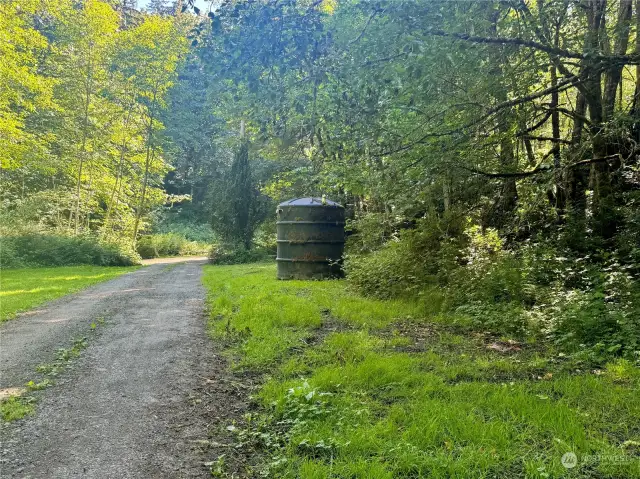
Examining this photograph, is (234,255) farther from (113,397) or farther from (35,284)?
(113,397)

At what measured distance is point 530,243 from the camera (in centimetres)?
678

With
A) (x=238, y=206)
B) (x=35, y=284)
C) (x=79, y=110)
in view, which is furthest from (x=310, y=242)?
(x=79, y=110)

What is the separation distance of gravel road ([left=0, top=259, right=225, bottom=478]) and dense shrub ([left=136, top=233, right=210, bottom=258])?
18.7 metres

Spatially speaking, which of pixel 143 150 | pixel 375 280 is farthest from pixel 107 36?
pixel 375 280

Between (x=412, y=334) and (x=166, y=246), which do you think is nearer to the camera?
(x=412, y=334)

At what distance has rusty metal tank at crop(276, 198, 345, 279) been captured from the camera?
1129 centimetres

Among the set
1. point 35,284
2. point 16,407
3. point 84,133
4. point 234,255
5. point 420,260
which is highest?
point 84,133

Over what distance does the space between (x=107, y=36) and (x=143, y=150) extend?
20.3 feet

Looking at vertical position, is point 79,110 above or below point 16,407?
above

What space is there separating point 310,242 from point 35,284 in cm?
686

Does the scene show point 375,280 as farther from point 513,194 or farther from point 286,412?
point 286,412

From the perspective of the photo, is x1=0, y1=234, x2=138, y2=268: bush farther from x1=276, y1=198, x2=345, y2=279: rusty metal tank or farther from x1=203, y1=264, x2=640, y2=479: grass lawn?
x1=203, y1=264, x2=640, y2=479: grass lawn

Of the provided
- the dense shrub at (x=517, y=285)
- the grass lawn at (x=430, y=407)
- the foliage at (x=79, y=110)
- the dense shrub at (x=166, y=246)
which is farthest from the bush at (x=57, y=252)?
the grass lawn at (x=430, y=407)

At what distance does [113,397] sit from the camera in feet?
11.2
